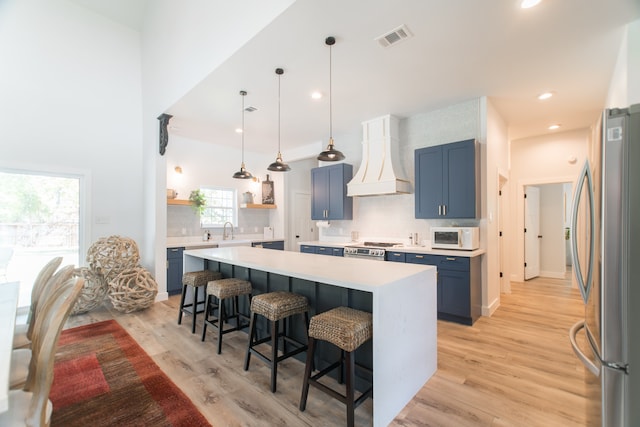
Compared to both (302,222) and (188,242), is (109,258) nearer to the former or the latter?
(188,242)

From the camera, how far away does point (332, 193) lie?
5277mm

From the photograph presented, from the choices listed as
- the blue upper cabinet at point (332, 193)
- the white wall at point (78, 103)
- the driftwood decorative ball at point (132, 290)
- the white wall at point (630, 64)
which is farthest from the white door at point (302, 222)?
the white wall at point (630, 64)

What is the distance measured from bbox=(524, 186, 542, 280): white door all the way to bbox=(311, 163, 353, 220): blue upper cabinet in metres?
3.82

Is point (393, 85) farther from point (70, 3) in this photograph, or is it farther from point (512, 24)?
point (70, 3)

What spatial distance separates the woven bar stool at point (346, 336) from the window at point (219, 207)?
4749mm

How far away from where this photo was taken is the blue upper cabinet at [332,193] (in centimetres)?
513

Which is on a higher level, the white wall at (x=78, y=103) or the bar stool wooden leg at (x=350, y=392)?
the white wall at (x=78, y=103)

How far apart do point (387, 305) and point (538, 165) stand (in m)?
5.73

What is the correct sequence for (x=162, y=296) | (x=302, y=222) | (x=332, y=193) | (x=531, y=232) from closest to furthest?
(x=162, y=296) → (x=332, y=193) → (x=531, y=232) → (x=302, y=222)

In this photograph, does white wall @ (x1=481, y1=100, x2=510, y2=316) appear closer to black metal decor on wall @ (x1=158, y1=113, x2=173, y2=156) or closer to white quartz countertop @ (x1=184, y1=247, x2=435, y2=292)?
white quartz countertop @ (x1=184, y1=247, x2=435, y2=292)

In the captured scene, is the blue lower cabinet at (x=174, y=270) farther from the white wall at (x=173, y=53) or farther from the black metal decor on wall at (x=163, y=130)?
the black metal decor on wall at (x=163, y=130)

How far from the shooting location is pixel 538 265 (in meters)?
6.41

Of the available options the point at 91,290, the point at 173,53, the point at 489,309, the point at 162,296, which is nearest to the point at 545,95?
the point at 489,309

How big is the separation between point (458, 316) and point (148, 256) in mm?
4853
